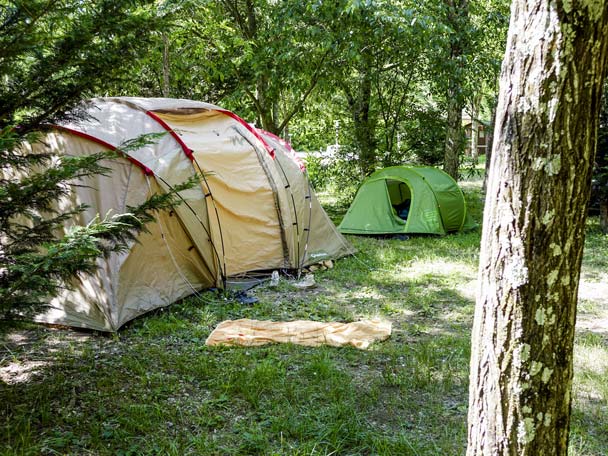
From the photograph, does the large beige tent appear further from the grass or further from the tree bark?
the tree bark

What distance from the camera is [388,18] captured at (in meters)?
7.66

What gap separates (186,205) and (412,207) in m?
4.18

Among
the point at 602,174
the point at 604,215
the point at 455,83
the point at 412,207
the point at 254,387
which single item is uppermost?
the point at 455,83

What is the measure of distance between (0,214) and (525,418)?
262 cm

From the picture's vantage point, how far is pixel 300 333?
14.9 ft

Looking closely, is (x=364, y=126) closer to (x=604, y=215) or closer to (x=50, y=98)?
(x=604, y=215)

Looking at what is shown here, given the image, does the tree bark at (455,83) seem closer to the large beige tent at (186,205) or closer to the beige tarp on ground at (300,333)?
the large beige tent at (186,205)

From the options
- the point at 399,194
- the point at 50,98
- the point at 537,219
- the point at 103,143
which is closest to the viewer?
the point at 537,219

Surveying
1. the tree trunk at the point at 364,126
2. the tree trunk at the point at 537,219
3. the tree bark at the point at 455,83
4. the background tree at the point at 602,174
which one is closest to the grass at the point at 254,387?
the tree trunk at the point at 537,219

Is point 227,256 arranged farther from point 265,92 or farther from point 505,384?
point 265,92

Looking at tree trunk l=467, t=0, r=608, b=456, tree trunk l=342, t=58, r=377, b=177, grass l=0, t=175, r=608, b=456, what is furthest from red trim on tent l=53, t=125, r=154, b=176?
tree trunk l=342, t=58, r=377, b=177

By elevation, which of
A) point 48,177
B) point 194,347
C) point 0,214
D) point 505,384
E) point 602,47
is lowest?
point 194,347

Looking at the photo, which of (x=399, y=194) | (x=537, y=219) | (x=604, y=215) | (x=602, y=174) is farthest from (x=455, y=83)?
(x=537, y=219)

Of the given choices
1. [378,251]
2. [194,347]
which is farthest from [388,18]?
[194,347]
